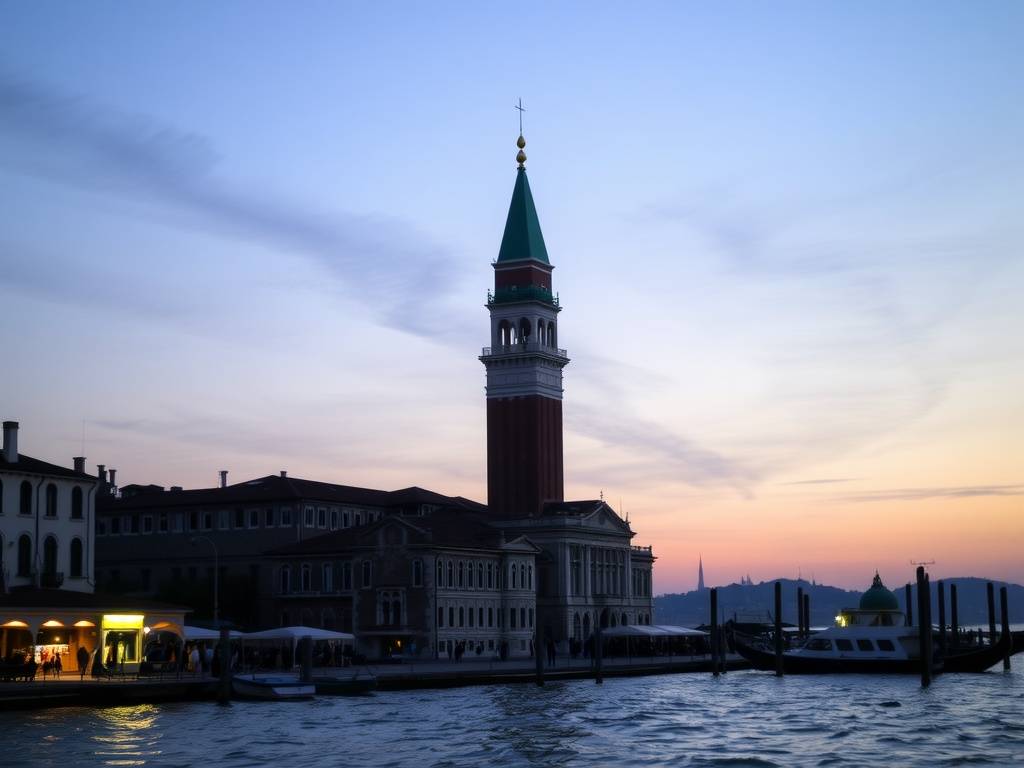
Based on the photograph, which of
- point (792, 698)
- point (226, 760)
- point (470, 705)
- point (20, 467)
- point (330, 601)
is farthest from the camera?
point (330, 601)

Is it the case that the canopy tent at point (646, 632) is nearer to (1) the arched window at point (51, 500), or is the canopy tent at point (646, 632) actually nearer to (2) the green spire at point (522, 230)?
(2) the green spire at point (522, 230)

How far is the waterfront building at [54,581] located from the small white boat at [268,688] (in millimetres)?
6815

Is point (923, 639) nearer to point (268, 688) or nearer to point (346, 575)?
point (268, 688)

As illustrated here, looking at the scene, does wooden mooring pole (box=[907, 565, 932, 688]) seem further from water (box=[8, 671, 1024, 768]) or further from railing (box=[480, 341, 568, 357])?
railing (box=[480, 341, 568, 357])

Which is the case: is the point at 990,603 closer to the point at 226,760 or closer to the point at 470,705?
the point at 470,705

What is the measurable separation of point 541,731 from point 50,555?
3780 cm

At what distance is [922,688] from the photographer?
266 ft

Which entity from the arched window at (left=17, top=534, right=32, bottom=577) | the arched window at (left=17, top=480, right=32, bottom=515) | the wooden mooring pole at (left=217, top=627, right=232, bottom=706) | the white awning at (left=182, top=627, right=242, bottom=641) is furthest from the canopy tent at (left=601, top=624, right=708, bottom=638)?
the wooden mooring pole at (left=217, top=627, right=232, bottom=706)

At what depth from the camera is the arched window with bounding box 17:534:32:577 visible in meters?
84.6

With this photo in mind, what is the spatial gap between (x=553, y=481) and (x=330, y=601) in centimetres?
3281

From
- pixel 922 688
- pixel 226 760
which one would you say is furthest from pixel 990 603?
pixel 226 760

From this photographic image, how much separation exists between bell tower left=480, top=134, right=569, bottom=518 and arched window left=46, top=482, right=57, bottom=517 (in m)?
53.1

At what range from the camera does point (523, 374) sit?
137750mm

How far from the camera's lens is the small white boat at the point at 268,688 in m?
69.4
